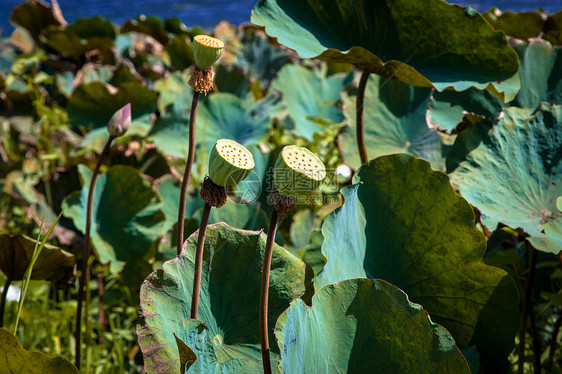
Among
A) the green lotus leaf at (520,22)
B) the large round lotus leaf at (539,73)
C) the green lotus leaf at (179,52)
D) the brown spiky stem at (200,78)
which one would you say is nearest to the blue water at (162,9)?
the green lotus leaf at (179,52)

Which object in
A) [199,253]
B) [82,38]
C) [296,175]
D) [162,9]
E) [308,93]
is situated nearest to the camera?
[296,175]

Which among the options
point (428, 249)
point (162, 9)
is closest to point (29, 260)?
point (428, 249)

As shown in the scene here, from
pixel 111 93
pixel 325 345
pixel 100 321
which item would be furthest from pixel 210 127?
pixel 325 345

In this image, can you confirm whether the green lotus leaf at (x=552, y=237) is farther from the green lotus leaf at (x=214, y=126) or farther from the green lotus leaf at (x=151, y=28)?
the green lotus leaf at (x=151, y=28)

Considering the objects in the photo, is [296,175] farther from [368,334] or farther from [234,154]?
[368,334]

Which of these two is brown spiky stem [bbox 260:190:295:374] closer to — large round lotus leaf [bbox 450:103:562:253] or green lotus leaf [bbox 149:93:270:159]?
large round lotus leaf [bbox 450:103:562:253]

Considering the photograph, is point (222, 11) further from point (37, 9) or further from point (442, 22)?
point (442, 22)
